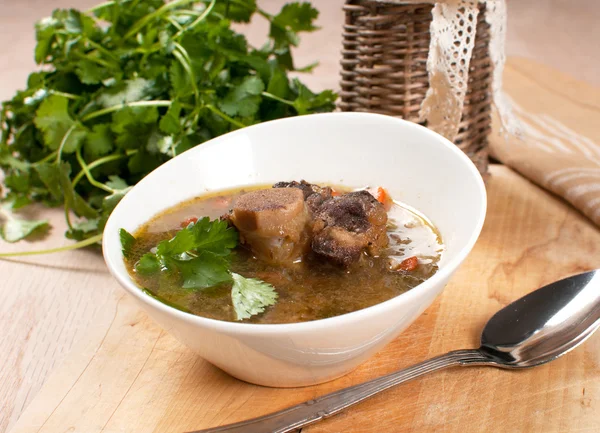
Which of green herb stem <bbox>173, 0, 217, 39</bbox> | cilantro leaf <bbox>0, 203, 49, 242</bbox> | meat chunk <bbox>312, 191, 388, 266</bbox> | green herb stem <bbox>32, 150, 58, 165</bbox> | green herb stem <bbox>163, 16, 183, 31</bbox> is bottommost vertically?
cilantro leaf <bbox>0, 203, 49, 242</bbox>

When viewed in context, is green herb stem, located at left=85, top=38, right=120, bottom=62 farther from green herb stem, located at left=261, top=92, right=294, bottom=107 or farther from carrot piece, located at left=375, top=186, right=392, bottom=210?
carrot piece, located at left=375, top=186, right=392, bottom=210

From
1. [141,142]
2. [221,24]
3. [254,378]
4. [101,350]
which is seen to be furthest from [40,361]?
[221,24]

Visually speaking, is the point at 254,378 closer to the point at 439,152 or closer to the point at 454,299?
the point at 454,299

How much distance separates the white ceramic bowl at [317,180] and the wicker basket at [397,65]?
52 cm

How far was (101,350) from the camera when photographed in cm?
229

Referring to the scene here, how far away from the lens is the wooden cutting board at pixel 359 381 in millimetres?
1932

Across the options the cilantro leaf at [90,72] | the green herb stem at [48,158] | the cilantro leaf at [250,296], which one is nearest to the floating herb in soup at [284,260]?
the cilantro leaf at [250,296]

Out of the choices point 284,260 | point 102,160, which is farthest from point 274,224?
point 102,160

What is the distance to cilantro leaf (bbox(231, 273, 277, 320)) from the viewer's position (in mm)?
1914

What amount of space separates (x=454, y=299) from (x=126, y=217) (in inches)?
46.1

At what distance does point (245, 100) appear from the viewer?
10.8ft

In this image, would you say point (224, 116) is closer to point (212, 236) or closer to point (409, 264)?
point (212, 236)

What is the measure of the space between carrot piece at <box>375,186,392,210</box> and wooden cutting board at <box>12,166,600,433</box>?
1.26ft

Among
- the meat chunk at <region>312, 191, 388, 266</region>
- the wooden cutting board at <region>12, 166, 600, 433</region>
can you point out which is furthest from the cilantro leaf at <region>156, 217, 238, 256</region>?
the wooden cutting board at <region>12, 166, 600, 433</region>
